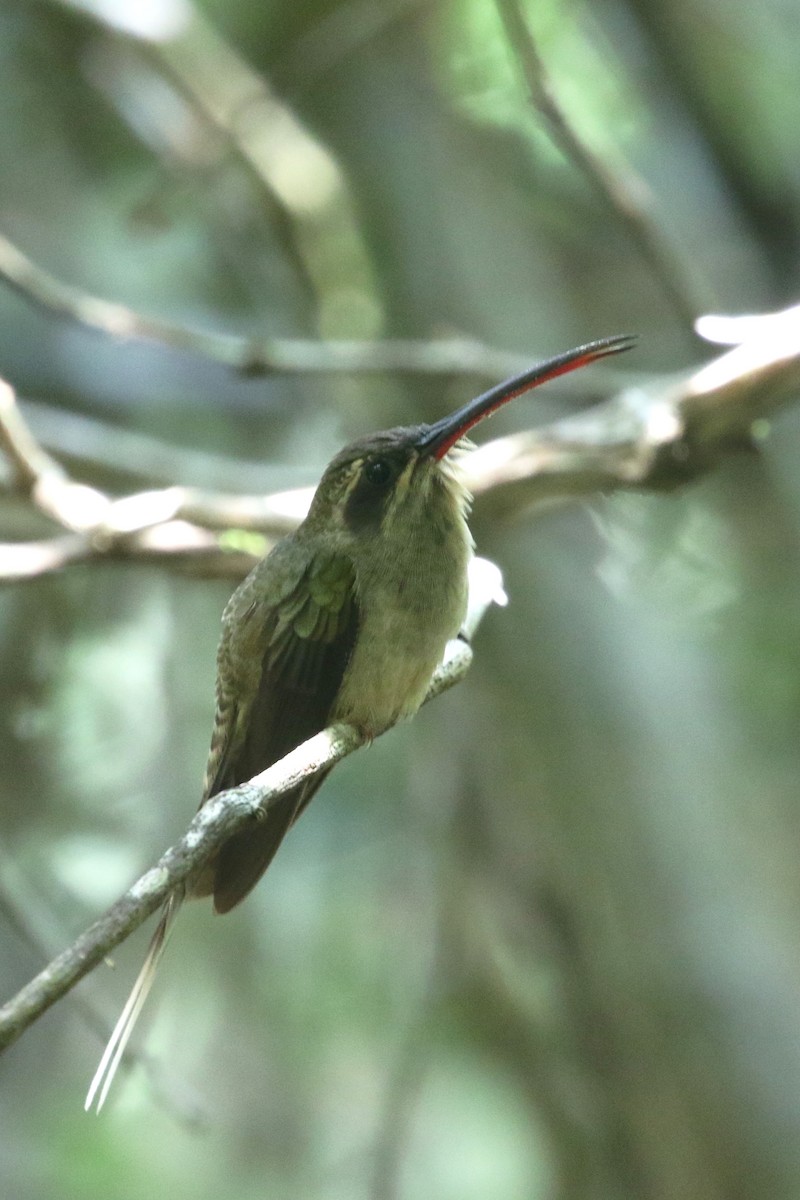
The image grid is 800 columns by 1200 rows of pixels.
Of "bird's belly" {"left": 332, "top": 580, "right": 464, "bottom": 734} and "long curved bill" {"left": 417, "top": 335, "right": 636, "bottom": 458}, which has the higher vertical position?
"long curved bill" {"left": 417, "top": 335, "right": 636, "bottom": 458}

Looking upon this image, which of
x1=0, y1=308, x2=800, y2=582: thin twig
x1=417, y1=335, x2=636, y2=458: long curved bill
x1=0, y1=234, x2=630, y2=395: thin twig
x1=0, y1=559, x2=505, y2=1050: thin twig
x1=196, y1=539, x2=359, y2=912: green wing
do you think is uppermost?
x1=0, y1=234, x2=630, y2=395: thin twig

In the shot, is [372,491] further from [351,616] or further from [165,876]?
[165,876]

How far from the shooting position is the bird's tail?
7.04ft

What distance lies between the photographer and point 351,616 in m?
3.21

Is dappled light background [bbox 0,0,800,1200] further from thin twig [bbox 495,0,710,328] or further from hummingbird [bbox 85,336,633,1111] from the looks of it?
hummingbird [bbox 85,336,633,1111]

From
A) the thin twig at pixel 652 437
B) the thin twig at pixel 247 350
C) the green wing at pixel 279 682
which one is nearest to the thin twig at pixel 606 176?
the thin twig at pixel 652 437

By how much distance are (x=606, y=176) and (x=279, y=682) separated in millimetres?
2015

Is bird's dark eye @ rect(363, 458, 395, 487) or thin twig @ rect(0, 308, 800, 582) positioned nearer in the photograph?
bird's dark eye @ rect(363, 458, 395, 487)

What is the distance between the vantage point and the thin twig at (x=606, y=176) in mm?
3662

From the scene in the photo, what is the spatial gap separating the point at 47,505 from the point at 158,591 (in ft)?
7.94

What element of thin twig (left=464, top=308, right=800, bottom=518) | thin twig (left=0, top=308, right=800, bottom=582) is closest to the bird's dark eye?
thin twig (left=464, top=308, right=800, bottom=518)

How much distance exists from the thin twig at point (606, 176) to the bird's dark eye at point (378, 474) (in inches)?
44.7

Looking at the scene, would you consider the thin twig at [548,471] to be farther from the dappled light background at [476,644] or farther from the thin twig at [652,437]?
the dappled light background at [476,644]

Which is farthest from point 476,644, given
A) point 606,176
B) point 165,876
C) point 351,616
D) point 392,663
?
point 165,876
